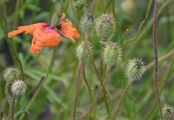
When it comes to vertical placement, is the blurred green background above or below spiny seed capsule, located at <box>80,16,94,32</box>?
below

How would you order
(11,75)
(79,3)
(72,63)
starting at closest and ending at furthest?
1. (11,75)
2. (79,3)
3. (72,63)

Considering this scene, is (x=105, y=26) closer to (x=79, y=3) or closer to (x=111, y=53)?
(x=111, y=53)

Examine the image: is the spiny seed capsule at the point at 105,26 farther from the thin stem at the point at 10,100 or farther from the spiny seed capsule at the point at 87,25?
the thin stem at the point at 10,100

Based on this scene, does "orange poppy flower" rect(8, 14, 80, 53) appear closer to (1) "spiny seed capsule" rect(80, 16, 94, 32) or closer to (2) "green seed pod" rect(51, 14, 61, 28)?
(2) "green seed pod" rect(51, 14, 61, 28)

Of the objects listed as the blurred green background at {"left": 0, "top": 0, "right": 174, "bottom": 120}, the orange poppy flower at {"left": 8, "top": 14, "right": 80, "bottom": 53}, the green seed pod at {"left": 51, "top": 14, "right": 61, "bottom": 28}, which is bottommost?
the blurred green background at {"left": 0, "top": 0, "right": 174, "bottom": 120}

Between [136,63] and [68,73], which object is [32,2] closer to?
[68,73]

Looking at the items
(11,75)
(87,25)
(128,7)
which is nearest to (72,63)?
(128,7)

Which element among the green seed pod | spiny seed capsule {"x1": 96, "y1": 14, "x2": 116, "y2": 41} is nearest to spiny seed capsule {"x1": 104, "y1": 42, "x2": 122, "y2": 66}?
spiny seed capsule {"x1": 96, "y1": 14, "x2": 116, "y2": 41}

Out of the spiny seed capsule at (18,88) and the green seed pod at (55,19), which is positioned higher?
the green seed pod at (55,19)

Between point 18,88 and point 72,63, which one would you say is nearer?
point 18,88

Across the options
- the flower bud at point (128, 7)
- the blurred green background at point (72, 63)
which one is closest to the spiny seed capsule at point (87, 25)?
the blurred green background at point (72, 63)
